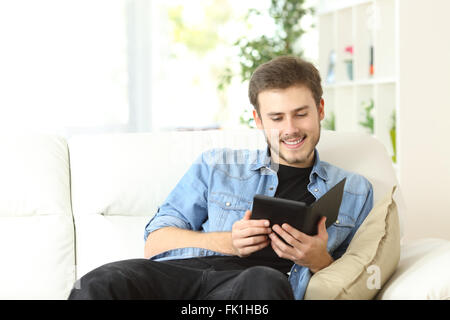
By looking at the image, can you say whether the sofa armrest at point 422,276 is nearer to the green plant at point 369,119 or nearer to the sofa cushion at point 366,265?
the sofa cushion at point 366,265

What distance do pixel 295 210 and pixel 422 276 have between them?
36cm

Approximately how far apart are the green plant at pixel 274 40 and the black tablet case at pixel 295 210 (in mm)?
2828

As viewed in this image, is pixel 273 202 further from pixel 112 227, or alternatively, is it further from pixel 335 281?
pixel 112 227

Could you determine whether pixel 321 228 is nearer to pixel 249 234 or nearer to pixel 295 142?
pixel 249 234

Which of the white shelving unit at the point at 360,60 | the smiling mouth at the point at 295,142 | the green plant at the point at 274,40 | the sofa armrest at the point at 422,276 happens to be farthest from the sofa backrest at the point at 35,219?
the green plant at the point at 274,40

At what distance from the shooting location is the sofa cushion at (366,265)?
4.36ft

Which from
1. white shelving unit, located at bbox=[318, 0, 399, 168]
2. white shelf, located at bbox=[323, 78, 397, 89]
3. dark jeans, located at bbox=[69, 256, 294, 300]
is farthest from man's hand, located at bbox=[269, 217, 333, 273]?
white shelf, located at bbox=[323, 78, 397, 89]

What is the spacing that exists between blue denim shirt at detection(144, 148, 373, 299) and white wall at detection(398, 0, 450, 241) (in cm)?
116

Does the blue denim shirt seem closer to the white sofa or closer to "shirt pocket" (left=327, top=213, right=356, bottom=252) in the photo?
"shirt pocket" (left=327, top=213, right=356, bottom=252)

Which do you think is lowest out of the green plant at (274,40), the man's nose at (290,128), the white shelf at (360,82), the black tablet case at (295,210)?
the black tablet case at (295,210)

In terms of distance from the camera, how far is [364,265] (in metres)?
1.37

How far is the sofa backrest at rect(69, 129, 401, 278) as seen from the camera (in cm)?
187
